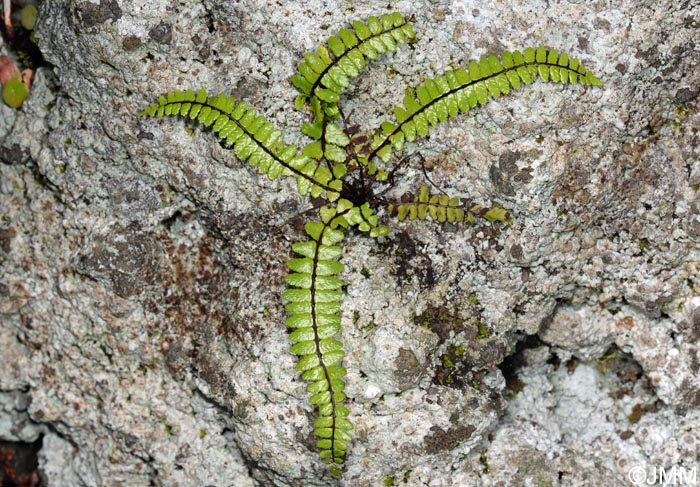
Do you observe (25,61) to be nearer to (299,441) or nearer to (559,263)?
(299,441)

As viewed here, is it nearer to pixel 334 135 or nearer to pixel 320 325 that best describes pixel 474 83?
pixel 334 135

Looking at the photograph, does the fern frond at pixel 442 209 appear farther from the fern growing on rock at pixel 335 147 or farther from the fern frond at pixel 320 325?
the fern frond at pixel 320 325

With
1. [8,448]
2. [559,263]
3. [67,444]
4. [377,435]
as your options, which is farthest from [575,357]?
[8,448]

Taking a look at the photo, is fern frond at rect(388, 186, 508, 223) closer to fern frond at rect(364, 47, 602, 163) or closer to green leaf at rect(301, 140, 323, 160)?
fern frond at rect(364, 47, 602, 163)

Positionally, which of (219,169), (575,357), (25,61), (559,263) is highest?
(25,61)

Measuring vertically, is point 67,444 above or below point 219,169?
below

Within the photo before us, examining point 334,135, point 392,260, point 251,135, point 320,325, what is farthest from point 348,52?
point 320,325
